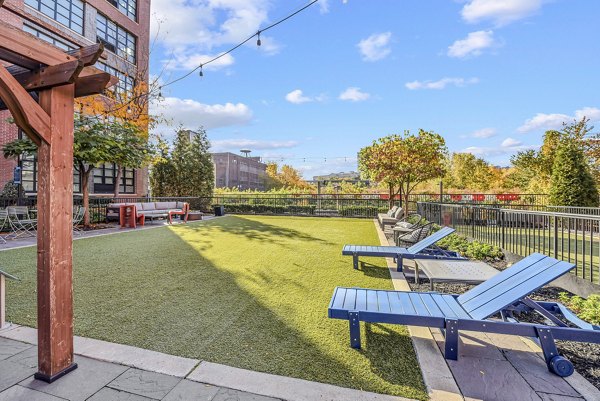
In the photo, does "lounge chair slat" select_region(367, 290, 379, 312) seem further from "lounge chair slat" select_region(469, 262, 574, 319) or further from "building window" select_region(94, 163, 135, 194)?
"building window" select_region(94, 163, 135, 194)

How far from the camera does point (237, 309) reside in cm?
334

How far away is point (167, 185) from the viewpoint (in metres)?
20.1

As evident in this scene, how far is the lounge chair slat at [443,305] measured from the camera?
7.94 ft

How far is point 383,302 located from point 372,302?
0.10 meters

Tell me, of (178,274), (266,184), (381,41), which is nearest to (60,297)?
(178,274)

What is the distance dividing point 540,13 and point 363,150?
8333 millimetres

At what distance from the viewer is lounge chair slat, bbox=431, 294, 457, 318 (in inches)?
95.3

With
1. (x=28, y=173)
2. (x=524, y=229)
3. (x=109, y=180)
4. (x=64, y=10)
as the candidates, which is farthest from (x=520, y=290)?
(x=64, y=10)

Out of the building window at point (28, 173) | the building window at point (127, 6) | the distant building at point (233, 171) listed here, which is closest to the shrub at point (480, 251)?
the building window at point (28, 173)

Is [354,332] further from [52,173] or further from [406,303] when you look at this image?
[52,173]

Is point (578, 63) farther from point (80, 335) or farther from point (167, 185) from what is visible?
point (167, 185)

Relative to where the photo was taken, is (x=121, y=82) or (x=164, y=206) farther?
(x=121, y=82)

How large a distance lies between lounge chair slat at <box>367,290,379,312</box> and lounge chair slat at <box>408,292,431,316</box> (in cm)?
33

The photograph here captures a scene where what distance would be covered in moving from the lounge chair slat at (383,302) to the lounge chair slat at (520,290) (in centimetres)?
67
